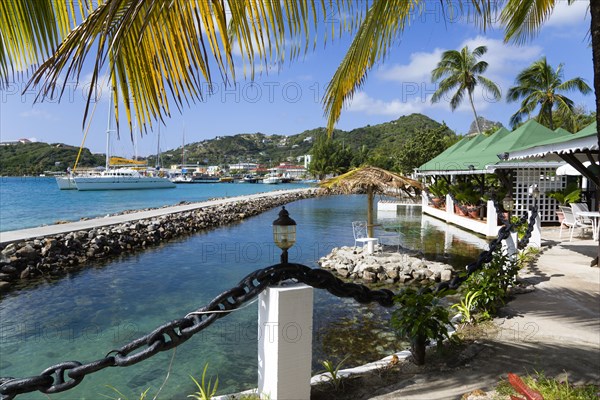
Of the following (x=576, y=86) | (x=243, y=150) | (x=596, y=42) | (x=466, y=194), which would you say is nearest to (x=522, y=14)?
(x=596, y=42)

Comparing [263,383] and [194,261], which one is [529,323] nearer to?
[263,383]

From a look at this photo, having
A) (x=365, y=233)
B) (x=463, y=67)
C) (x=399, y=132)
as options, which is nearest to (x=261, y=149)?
(x=399, y=132)

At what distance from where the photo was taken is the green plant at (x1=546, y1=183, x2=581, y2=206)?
44.0 feet

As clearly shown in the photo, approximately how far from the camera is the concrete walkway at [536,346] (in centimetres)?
325

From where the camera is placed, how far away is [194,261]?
11.9 meters

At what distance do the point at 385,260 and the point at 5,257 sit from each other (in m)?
9.54

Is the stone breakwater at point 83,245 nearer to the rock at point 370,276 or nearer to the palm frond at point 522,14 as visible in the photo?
the rock at point 370,276

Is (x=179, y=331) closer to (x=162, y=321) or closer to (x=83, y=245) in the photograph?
(x=162, y=321)

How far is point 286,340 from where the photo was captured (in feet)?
8.96

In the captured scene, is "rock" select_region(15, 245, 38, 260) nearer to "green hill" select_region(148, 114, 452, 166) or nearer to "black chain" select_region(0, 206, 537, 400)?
"black chain" select_region(0, 206, 537, 400)

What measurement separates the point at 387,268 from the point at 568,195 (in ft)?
27.9

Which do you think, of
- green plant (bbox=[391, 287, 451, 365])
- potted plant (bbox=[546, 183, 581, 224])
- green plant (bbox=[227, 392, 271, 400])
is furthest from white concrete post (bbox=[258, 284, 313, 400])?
potted plant (bbox=[546, 183, 581, 224])

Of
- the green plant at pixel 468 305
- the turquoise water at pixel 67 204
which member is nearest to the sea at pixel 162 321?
the green plant at pixel 468 305

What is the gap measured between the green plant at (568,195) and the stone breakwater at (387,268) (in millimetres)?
7136
